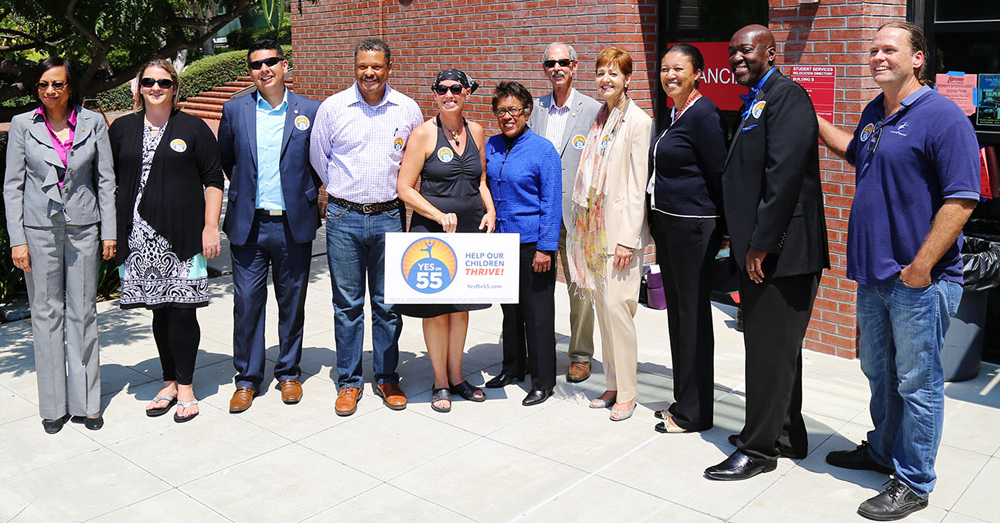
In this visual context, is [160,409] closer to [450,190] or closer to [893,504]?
[450,190]

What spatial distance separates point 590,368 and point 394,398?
1.44m

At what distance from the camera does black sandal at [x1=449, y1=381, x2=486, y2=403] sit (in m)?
5.94

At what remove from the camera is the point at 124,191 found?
5469 millimetres

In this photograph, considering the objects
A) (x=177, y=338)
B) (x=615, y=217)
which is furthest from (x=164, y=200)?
(x=615, y=217)

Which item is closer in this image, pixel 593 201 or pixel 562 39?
pixel 593 201

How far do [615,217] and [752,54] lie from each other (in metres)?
1.25

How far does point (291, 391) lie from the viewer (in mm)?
5980

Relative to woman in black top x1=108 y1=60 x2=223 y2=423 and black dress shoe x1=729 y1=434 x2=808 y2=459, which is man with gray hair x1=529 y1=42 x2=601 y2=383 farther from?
woman in black top x1=108 y1=60 x2=223 y2=423

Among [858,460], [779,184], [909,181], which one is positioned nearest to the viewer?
[909,181]

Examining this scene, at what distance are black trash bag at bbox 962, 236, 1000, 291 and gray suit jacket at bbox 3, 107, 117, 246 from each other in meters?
5.38

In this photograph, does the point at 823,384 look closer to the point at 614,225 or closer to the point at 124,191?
the point at 614,225

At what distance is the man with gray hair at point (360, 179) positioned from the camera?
18.2 ft

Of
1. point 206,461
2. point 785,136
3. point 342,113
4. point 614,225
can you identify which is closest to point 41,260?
point 206,461

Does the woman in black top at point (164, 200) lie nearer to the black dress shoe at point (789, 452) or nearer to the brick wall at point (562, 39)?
the black dress shoe at point (789, 452)
